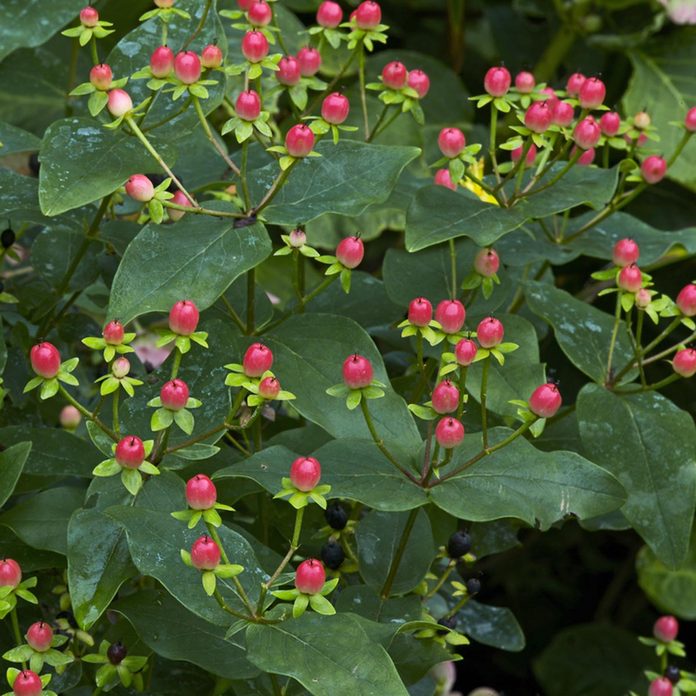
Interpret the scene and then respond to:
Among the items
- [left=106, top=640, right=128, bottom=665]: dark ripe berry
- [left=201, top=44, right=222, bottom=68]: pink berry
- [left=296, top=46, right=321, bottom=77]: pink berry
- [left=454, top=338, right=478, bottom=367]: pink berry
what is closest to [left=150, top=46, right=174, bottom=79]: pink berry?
[left=201, top=44, right=222, bottom=68]: pink berry

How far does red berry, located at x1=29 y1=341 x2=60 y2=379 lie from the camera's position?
0.78 m

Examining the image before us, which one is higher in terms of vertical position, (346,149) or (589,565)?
(346,149)

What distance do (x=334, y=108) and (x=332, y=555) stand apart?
31 cm

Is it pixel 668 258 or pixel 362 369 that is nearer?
pixel 362 369

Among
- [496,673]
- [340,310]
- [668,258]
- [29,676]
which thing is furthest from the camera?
[496,673]

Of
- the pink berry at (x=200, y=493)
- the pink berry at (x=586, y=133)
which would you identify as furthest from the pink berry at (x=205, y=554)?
the pink berry at (x=586, y=133)

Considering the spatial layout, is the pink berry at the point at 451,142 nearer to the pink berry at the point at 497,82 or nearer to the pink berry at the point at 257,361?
the pink berry at the point at 497,82

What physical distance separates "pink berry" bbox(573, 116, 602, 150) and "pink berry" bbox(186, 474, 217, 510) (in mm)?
415

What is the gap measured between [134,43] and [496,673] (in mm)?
1216

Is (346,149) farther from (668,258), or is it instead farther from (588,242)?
(668,258)

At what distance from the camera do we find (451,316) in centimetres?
→ 83

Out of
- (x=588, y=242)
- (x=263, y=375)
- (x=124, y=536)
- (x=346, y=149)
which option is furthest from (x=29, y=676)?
(x=588, y=242)

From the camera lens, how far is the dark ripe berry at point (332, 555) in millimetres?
902

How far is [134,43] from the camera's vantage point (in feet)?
3.24
